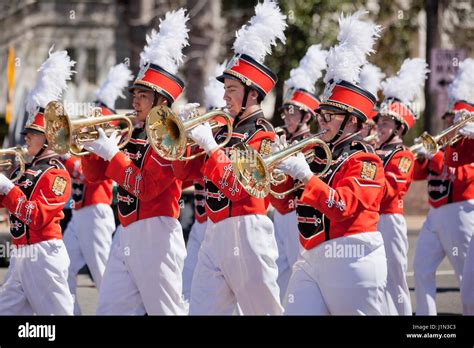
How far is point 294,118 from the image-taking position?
1169 centimetres

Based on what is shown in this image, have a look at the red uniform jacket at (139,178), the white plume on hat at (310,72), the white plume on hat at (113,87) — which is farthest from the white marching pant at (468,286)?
the white plume on hat at (113,87)

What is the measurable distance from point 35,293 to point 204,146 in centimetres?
176

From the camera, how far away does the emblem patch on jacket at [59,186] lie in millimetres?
8516

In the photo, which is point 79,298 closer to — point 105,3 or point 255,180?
point 255,180

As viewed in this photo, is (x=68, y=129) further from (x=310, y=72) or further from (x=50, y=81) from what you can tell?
(x=310, y=72)

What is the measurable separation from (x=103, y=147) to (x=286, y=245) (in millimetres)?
3403

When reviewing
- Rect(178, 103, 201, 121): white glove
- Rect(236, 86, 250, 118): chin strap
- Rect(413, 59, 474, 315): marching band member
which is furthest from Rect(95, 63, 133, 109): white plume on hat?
Rect(178, 103, 201, 121): white glove

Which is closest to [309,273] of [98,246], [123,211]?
[123,211]

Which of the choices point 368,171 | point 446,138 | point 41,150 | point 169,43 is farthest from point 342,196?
point 446,138

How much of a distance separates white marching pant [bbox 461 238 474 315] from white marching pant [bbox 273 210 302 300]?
85.1 inches

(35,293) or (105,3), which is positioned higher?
(105,3)

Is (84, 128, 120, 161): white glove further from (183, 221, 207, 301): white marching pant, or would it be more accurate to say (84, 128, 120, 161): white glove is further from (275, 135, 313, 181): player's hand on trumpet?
(183, 221, 207, 301): white marching pant

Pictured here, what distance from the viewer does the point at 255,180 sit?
23.4ft
